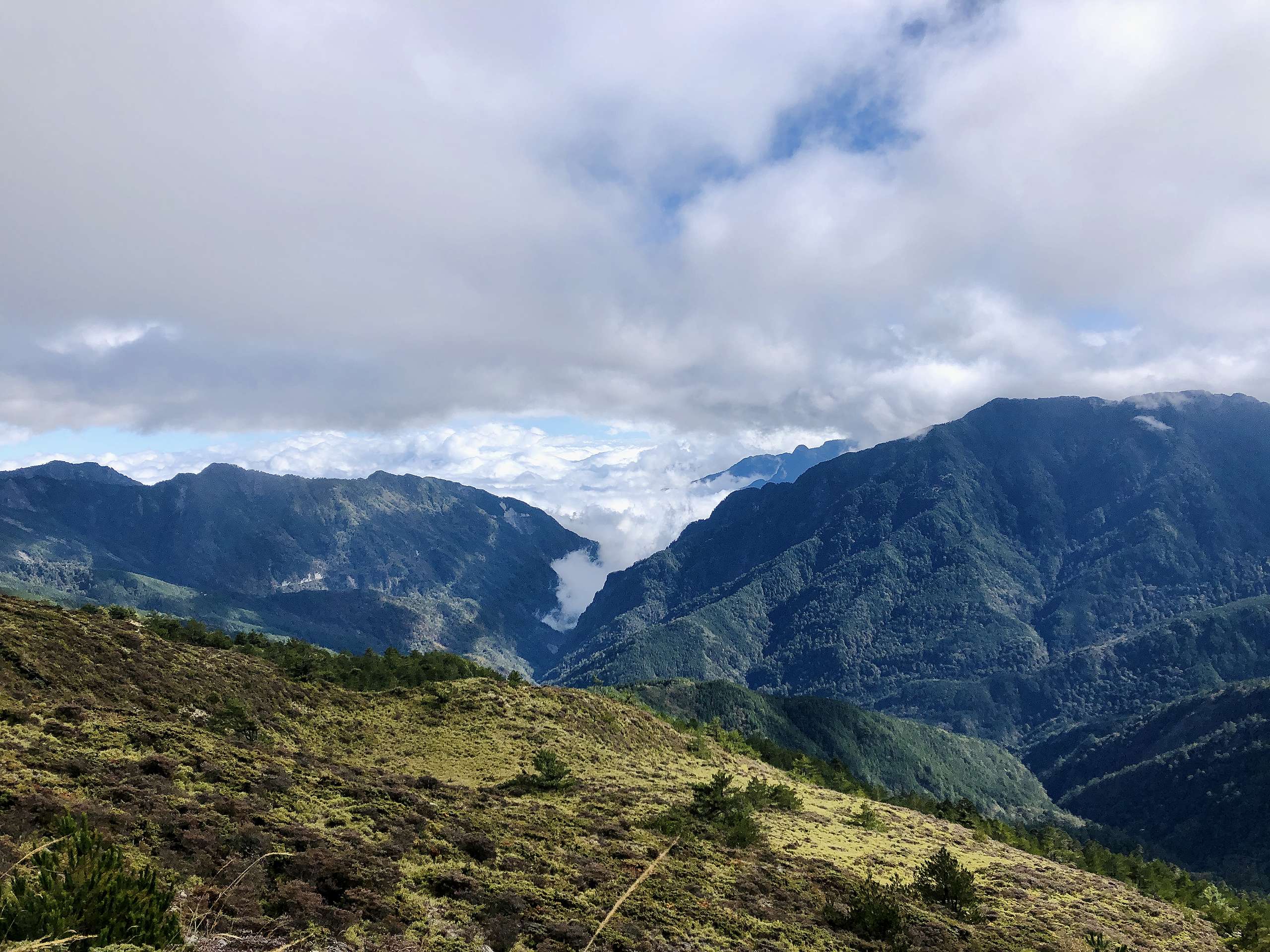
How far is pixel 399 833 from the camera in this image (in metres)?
25.6

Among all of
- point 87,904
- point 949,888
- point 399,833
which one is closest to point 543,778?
point 399,833

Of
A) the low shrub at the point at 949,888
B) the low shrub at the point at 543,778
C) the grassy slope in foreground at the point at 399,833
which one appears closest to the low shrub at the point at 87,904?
the grassy slope in foreground at the point at 399,833

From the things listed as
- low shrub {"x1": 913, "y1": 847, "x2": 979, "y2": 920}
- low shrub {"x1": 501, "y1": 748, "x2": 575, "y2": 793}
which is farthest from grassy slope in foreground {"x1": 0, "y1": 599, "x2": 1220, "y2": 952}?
low shrub {"x1": 501, "y1": 748, "x2": 575, "y2": 793}

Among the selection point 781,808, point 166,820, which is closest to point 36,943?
point 166,820

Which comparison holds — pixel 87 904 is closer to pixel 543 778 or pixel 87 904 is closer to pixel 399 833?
pixel 399 833

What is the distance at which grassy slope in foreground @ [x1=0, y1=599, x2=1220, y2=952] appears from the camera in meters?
19.8

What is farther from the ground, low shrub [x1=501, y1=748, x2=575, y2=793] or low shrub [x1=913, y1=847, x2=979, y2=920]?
low shrub [x1=501, y1=748, x2=575, y2=793]

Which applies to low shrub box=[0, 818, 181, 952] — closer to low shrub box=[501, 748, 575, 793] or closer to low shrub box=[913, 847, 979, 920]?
low shrub box=[501, 748, 575, 793]

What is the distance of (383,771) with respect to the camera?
37.8 meters

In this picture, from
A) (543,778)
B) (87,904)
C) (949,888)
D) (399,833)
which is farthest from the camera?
(543,778)

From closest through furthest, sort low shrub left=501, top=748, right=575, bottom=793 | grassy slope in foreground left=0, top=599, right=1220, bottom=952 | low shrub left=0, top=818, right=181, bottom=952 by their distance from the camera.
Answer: low shrub left=0, top=818, right=181, bottom=952 < grassy slope in foreground left=0, top=599, right=1220, bottom=952 < low shrub left=501, top=748, right=575, bottom=793

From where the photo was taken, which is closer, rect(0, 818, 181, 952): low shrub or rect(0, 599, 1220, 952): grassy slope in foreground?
rect(0, 818, 181, 952): low shrub

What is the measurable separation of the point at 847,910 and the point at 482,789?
20.5 m

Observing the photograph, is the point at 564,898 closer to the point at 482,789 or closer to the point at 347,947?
the point at 347,947
